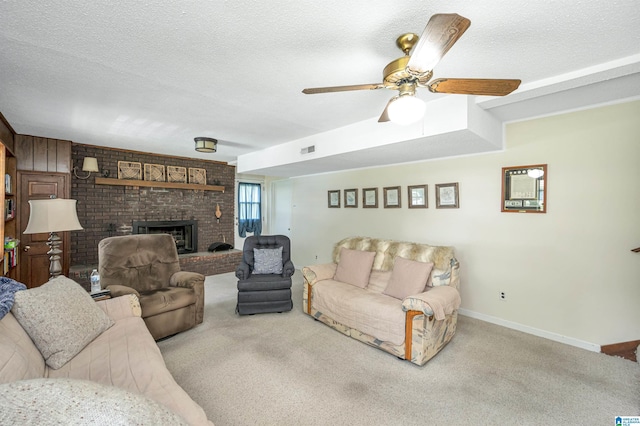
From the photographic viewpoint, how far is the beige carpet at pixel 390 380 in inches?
74.1

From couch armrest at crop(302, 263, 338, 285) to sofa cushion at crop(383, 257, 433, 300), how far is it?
82cm

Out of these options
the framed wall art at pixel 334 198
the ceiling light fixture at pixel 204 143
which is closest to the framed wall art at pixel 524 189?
the framed wall art at pixel 334 198

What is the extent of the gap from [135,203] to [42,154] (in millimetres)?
1406

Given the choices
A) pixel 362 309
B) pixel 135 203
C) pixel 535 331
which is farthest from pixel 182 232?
pixel 535 331

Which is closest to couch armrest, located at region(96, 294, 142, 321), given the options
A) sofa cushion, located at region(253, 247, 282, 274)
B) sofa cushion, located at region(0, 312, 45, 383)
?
sofa cushion, located at region(0, 312, 45, 383)

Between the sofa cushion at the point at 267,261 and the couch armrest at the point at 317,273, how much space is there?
0.49 meters

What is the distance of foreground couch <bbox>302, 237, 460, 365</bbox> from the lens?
2477 mm

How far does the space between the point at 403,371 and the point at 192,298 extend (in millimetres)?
2287

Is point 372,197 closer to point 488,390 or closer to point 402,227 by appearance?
point 402,227

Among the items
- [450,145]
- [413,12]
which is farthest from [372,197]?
[413,12]

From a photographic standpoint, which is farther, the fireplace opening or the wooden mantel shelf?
the fireplace opening

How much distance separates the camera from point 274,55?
73.6 inches

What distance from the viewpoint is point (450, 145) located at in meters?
3.07

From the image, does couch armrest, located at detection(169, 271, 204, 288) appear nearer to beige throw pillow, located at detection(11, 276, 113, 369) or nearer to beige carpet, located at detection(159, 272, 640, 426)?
beige carpet, located at detection(159, 272, 640, 426)
